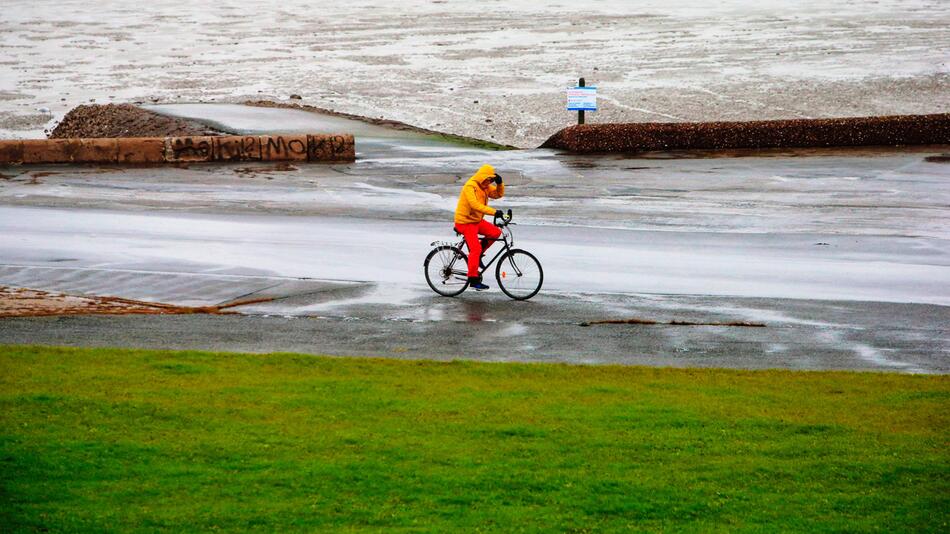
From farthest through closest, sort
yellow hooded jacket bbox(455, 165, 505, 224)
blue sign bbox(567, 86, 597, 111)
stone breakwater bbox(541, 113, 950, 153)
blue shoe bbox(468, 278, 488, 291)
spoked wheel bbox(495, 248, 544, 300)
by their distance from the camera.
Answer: blue sign bbox(567, 86, 597, 111), stone breakwater bbox(541, 113, 950, 153), blue shoe bbox(468, 278, 488, 291), spoked wheel bbox(495, 248, 544, 300), yellow hooded jacket bbox(455, 165, 505, 224)

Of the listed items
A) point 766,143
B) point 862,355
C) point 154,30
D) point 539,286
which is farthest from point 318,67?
point 862,355

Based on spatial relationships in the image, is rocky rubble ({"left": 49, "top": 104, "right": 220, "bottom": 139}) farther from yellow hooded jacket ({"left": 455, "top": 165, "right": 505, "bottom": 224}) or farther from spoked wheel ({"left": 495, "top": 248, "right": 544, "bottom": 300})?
spoked wheel ({"left": 495, "top": 248, "right": 544, "bottom": 300})

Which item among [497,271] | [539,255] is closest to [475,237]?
[497,271]

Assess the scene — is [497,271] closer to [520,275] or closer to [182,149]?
[520,275]

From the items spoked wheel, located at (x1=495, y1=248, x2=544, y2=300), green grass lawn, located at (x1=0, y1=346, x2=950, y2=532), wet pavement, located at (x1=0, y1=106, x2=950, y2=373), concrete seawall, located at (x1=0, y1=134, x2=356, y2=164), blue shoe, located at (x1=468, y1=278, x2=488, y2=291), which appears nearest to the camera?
green grass lawn, located at (x1=0, y1=346, x2=950, y2=532)

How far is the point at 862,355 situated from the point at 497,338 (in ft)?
13.2

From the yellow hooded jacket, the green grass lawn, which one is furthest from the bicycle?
the green grass lawn

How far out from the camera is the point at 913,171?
1089 inches

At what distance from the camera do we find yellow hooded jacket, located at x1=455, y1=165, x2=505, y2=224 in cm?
1627

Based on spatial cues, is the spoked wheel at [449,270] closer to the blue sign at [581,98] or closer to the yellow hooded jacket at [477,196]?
the yellow hooded jacket at [477,196]

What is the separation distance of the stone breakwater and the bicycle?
15086 millimetres

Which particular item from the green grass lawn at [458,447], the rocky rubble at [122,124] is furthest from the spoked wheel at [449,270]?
the rocky rubble at [122,124]

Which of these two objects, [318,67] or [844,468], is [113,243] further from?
[318,67]

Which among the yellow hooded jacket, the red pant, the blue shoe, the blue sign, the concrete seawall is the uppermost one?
the blue sign
